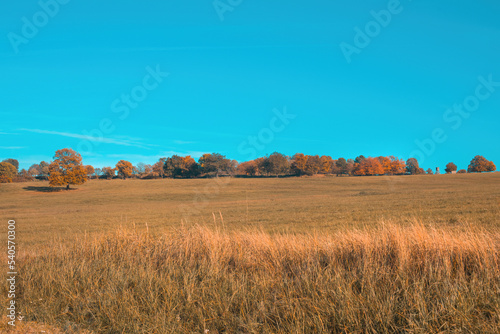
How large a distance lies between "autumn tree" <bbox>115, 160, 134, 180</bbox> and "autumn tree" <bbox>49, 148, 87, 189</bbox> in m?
51.8

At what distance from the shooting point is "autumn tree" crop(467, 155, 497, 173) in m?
123

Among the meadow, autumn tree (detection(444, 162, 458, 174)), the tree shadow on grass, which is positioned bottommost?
the meadow

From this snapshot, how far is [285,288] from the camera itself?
16.1ft

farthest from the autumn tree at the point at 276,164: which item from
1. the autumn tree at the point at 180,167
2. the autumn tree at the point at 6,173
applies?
the autumn tree at the point at 6,173

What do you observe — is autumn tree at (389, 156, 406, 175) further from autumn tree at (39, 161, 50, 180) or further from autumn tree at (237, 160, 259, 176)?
autumn tree at (39, 161, 50, 180)

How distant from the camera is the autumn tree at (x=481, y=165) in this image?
12288 cm

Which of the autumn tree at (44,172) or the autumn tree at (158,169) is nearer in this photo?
the autumn tree at (44,172)

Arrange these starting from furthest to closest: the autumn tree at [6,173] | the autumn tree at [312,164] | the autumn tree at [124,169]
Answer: the autumn tree at [124,169] → the autumn tree at [312,164] → the autumn tree at [6,173]

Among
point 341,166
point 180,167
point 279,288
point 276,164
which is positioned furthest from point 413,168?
point 279,288

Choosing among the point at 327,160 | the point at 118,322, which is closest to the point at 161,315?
the point at 118,322

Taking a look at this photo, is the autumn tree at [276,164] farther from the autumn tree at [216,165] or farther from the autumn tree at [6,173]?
the autumn tree at [6,173]

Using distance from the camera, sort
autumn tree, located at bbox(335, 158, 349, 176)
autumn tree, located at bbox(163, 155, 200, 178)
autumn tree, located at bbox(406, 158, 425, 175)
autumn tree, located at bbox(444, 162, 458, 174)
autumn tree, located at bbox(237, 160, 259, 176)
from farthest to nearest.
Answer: autumn tree, located at bbox(335, 158, 349, 176) < autumn tree, located at bbox(406, 158, 425, 175) < autumn tree, located at bbox(444, 162, 458, 174) < autumn tree, located at bbox(237, 160, 259, 176) < autumn tree, located at bbox(163, 155, 200, 178)

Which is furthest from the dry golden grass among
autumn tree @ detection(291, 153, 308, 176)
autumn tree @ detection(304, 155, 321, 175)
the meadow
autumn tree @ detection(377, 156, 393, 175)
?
autumn tree @ detection(377, 156, 393, 175)

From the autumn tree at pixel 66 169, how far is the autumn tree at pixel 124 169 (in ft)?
170
